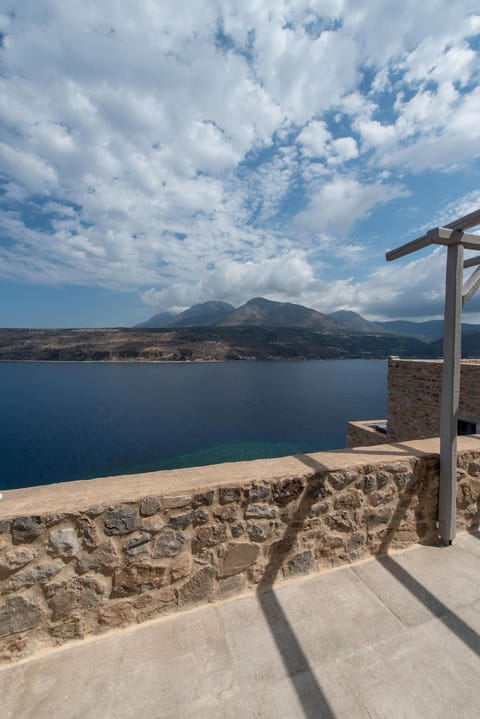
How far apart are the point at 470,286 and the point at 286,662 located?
309 cm

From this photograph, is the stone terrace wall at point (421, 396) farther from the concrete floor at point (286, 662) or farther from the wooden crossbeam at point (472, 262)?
the concrete floor at point (286, 662)

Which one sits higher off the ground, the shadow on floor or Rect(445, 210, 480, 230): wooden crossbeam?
Rect(445, 210, 480, 230): wooden crossbeam

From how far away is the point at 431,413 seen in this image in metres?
10.8

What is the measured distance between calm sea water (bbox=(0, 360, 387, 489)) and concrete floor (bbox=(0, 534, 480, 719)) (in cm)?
2564

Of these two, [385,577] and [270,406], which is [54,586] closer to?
[385,577]

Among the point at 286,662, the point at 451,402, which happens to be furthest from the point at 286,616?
the point at 451,402

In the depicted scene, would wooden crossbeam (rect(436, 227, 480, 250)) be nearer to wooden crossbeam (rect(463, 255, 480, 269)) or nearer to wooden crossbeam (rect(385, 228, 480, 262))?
wooden crossbeam (rect(385, 228, 480, 262))

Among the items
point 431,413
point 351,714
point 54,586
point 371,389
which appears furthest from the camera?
point 371,389

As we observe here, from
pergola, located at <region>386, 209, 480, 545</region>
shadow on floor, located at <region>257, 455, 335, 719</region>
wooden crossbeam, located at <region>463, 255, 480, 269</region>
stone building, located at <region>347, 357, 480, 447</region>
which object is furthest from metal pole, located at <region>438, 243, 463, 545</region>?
stone building, located at <region>347, 357, 480, 447</region>

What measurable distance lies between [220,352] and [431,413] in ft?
317

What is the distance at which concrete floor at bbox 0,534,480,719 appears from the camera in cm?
151

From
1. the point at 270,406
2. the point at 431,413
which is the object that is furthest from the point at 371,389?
the point at 431,413

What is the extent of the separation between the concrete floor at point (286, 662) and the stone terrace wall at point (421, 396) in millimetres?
8688

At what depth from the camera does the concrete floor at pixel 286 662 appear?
1.51m
